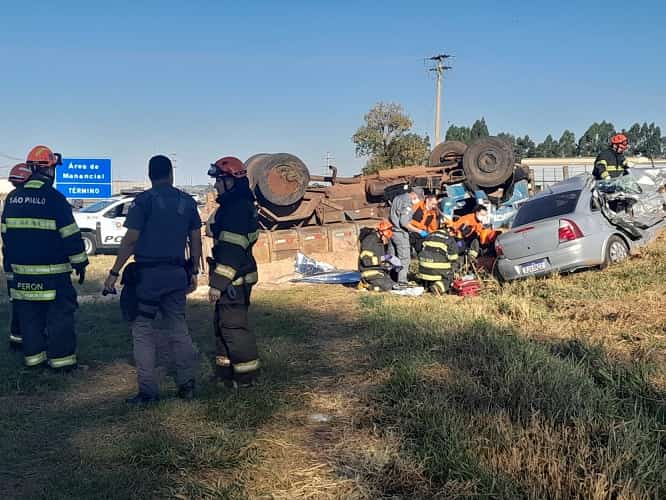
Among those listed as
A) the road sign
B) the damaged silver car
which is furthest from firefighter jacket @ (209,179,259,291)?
the road sign

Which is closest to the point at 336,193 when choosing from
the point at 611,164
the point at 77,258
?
the point at 611,164

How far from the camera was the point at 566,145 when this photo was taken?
292 ft

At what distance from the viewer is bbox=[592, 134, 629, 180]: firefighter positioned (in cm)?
1002

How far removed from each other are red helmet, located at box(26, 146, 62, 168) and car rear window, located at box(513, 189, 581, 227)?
6.36 metres

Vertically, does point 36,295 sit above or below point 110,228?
below

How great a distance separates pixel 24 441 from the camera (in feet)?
14.2

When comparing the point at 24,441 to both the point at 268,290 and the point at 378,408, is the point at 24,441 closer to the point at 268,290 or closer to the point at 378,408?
the point at 378,408

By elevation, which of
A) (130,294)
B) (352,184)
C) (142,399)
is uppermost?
(352,184)

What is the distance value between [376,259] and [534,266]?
2452mm

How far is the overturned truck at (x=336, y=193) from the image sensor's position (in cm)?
1421

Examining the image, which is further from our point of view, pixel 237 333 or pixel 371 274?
pixel 371 274

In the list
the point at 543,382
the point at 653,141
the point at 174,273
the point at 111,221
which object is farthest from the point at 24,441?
the point at 653,141

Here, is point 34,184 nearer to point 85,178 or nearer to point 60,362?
point 60,362

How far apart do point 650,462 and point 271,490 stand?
192 centimetres
